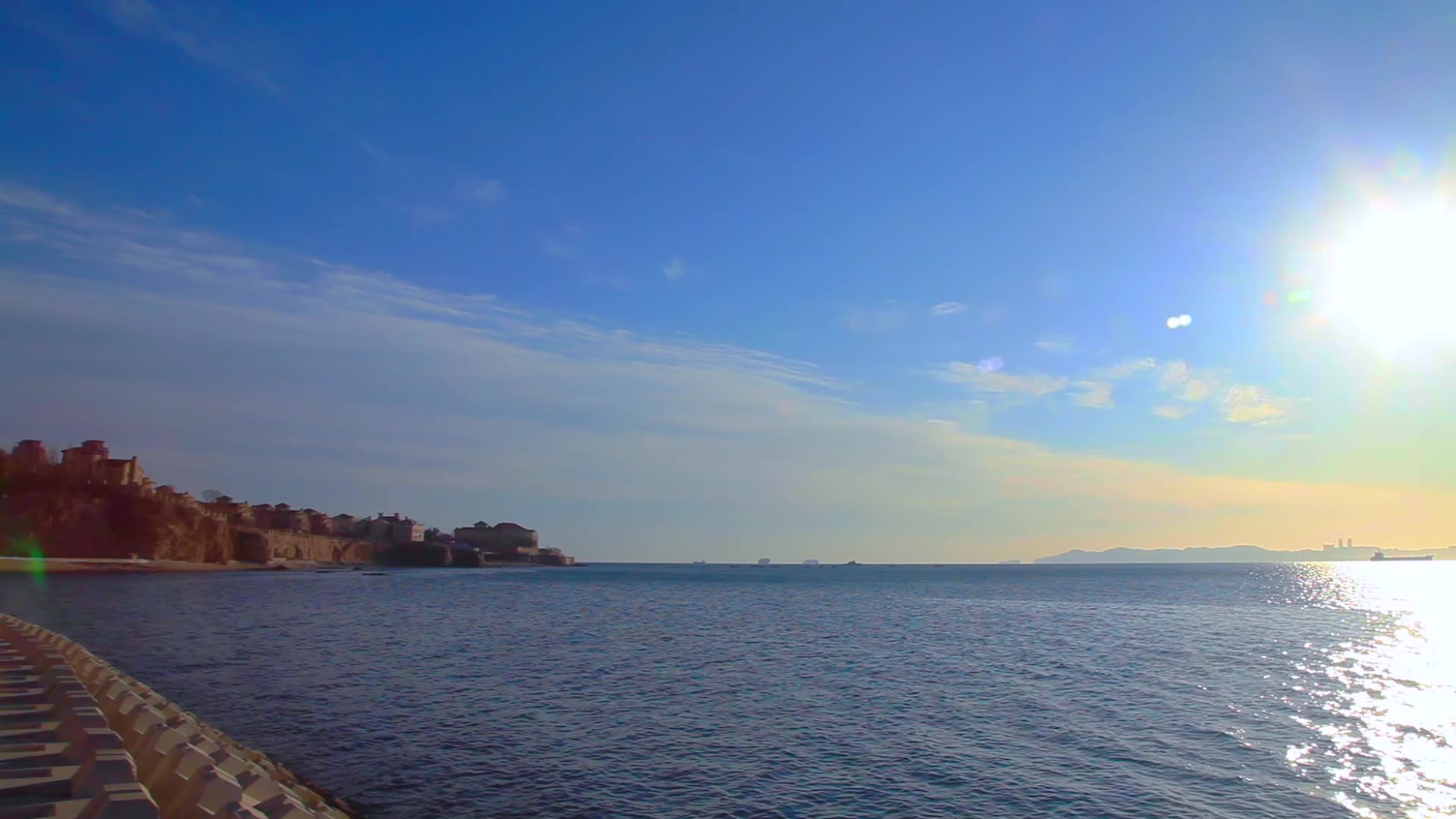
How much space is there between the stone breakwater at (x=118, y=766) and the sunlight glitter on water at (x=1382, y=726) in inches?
956

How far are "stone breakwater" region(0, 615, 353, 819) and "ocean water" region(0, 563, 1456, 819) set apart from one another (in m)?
4.01

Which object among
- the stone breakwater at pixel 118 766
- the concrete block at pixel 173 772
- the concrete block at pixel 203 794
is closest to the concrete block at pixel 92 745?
the stone breakwater at pixel 118 766

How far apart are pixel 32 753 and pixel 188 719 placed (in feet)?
30.0

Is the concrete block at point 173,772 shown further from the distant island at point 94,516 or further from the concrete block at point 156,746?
the distant island at point 94,516

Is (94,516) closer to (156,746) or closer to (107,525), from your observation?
(107,525)

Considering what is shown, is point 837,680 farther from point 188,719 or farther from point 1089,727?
point 188,719

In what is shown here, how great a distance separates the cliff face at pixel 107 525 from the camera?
136750 millimetres

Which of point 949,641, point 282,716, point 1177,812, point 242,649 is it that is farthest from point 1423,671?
point 242,649

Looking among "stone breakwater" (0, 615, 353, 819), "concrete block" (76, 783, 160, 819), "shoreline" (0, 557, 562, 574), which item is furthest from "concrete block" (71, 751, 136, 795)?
"shoreline" (0, 557, 562, 574)

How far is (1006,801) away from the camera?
71.2 feet

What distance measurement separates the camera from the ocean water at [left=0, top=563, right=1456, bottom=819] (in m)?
22.2

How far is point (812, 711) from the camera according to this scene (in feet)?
107

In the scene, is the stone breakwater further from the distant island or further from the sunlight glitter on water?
the distant island

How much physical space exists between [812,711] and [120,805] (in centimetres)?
2423
